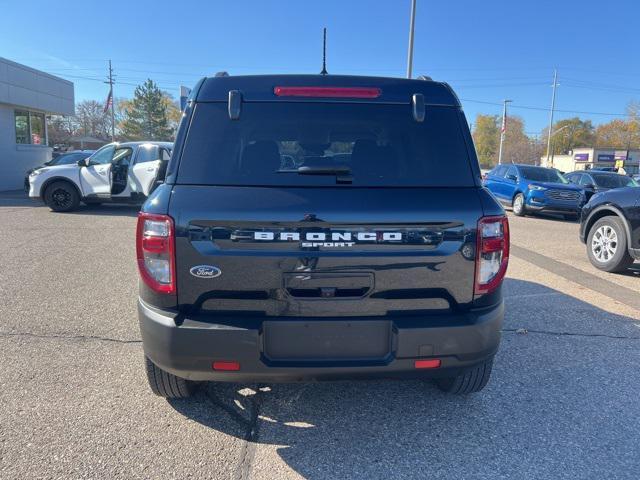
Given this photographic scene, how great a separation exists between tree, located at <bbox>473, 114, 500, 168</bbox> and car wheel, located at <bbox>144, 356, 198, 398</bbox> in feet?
370

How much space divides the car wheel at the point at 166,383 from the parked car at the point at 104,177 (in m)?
9.93

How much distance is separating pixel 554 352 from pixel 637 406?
2.87ft

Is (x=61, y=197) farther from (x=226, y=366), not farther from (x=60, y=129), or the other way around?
(x=60, y=129)

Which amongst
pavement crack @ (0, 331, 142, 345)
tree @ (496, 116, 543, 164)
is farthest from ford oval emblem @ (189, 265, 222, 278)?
tree @ (496, 116, 543, 164)

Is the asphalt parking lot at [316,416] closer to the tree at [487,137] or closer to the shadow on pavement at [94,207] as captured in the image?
the shadow on pavement at [94,207]

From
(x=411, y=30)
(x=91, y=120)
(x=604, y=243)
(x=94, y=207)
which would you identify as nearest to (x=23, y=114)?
(x=94, y=207)

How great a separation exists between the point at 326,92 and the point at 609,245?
20.3ft

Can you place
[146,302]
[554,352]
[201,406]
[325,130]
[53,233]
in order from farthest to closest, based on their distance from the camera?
[53,233], [554,352], [201,406], [325,130], [146,302]

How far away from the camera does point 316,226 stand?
7.59 feet

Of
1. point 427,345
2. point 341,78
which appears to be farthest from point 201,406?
point 341,78

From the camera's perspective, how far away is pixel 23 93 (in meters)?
20.0

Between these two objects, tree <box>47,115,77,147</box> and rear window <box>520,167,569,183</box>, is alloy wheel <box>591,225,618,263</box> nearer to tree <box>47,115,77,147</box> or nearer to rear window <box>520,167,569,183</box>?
rear window <box>520,167,569,183</box>

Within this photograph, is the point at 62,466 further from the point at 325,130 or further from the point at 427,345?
the point at 325,130

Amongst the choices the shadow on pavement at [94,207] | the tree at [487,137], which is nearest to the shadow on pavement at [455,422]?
the shadow on pavement at [94,207]
